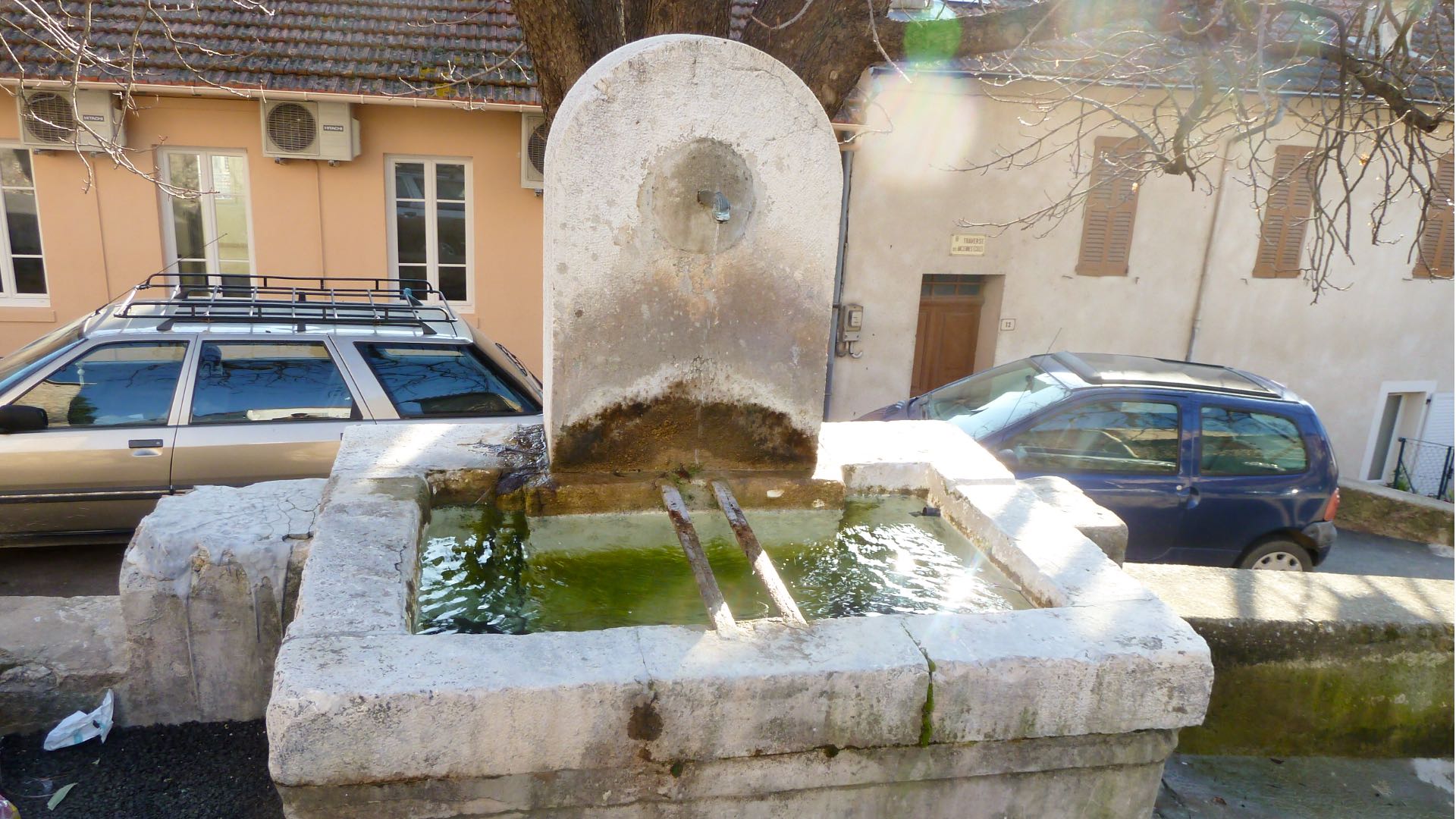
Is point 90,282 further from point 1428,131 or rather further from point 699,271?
point 1428,131

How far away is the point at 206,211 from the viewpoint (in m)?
9.95

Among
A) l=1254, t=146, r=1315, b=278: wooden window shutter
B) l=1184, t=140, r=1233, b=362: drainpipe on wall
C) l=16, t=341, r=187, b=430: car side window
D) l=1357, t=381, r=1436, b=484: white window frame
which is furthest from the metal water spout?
l=1357, t=381, r=1436, b=484: white window frame

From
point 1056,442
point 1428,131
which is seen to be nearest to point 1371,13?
point 1428,131

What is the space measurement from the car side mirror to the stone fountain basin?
368 centimetres

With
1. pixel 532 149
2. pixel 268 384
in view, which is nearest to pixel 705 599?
pixel 268 384

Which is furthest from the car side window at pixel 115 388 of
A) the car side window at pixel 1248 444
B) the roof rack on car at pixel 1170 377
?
the car side window at pixel 1248 444

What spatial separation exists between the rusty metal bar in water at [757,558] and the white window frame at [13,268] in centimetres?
887

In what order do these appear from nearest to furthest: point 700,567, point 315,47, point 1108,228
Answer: point 700,567
point 315,47
point 1108,228

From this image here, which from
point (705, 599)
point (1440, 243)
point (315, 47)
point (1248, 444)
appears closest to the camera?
point (705, 599)

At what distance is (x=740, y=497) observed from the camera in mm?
4039

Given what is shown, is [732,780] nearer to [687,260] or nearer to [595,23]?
[687,260]

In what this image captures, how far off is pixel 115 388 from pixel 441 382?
73.7 inches

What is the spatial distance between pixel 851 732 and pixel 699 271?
189 cm

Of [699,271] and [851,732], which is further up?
[699,271]
